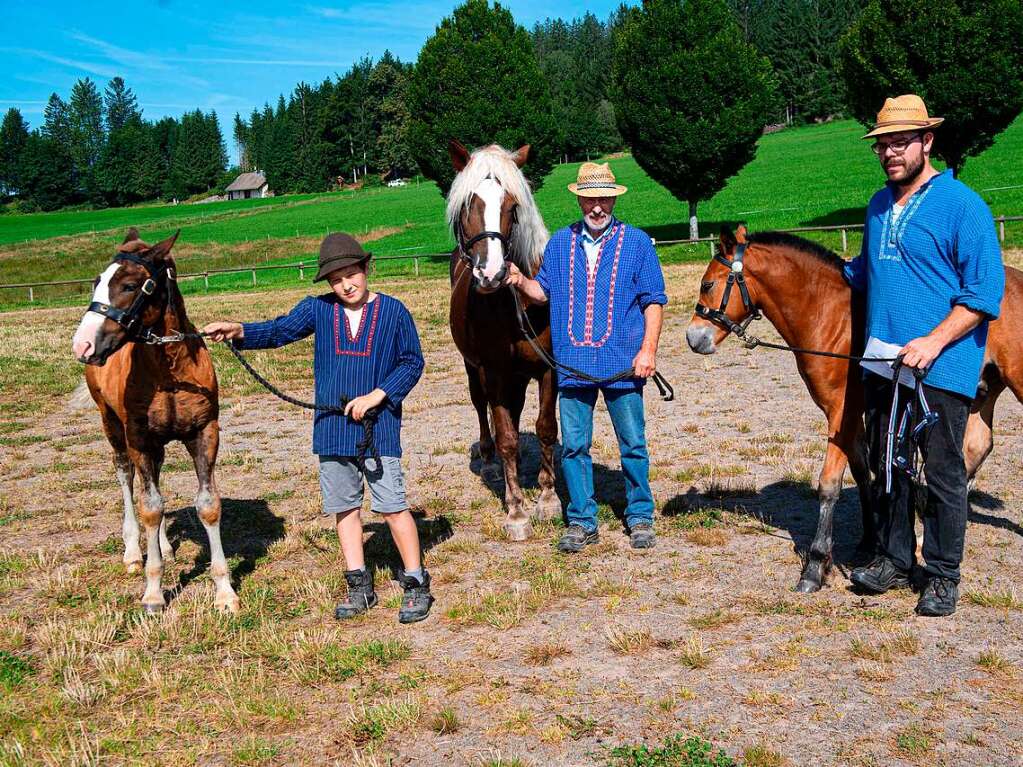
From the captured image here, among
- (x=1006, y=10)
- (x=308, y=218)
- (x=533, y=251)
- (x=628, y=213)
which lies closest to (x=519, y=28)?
(x=628, y=213)

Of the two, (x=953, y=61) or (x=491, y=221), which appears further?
(x=953, y=61)

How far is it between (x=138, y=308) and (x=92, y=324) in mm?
268

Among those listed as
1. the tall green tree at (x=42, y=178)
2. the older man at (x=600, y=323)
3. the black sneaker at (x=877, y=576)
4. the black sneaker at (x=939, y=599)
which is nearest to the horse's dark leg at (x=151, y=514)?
the older man at (x=600, y=323)

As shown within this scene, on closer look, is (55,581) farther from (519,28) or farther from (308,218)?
(308,218)

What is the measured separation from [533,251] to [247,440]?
5.14m

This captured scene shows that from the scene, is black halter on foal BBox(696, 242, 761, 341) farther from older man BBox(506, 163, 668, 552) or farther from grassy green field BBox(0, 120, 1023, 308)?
grassy green field BBox(0, 120, 1023, 308)

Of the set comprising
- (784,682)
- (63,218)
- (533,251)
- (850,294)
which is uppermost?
(63,218)

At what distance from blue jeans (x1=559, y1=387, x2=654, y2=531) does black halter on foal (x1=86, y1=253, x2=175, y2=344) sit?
2622 millimetres

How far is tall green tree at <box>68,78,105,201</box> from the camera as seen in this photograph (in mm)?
122375

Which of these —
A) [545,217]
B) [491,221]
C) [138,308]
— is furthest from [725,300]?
[545,217]

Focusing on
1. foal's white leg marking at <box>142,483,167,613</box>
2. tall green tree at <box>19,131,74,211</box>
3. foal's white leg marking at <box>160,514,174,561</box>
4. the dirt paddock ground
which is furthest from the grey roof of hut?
foal's white leg marking at <box>142,483,167,613</box>

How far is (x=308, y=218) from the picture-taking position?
64562mm

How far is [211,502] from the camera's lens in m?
5.16

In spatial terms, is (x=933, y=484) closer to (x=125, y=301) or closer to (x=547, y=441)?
(x=547, y=441)
